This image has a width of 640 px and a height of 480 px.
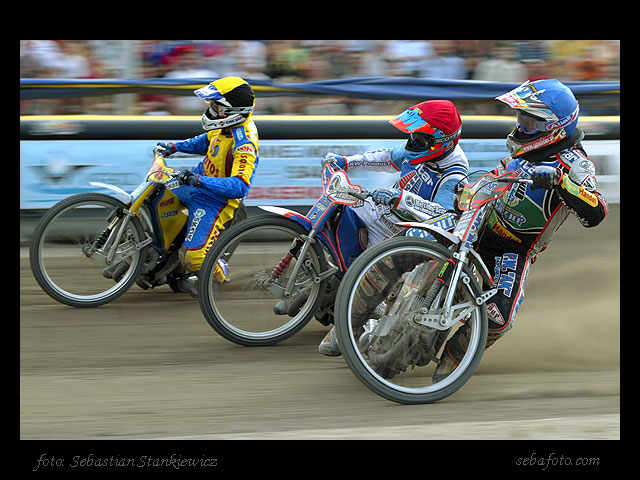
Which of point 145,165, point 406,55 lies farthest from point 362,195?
point 406,55

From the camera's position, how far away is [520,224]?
4824 millimetres

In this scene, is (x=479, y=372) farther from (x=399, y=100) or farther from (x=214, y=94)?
(x=399, y=100)

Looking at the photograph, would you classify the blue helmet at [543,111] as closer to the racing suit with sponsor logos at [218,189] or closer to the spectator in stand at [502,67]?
the racing suit with sponsor logos at [218,189]

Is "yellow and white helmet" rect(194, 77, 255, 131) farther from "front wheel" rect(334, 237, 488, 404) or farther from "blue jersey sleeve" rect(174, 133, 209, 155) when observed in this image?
"front wheel" rect(334, 237, 488, 404)

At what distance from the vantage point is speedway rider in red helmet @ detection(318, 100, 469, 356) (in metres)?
5.07

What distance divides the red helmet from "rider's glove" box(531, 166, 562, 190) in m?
0.97

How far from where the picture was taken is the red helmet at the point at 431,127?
5078 mm

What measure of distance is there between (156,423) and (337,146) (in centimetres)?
551

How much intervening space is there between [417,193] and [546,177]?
115cm

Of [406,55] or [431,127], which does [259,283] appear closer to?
[431,127]

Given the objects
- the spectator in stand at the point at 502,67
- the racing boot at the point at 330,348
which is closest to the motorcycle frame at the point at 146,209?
the racing boot at the point at 330,348

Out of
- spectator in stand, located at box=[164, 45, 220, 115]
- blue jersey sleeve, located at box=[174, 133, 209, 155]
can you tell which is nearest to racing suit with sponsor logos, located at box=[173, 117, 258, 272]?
blue jersey sleeve, located at box=[174, 133, 209, 155]

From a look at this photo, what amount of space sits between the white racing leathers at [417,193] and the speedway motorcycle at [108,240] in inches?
69.3

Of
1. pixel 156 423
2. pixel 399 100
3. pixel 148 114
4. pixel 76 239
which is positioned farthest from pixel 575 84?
pixel 156 423
